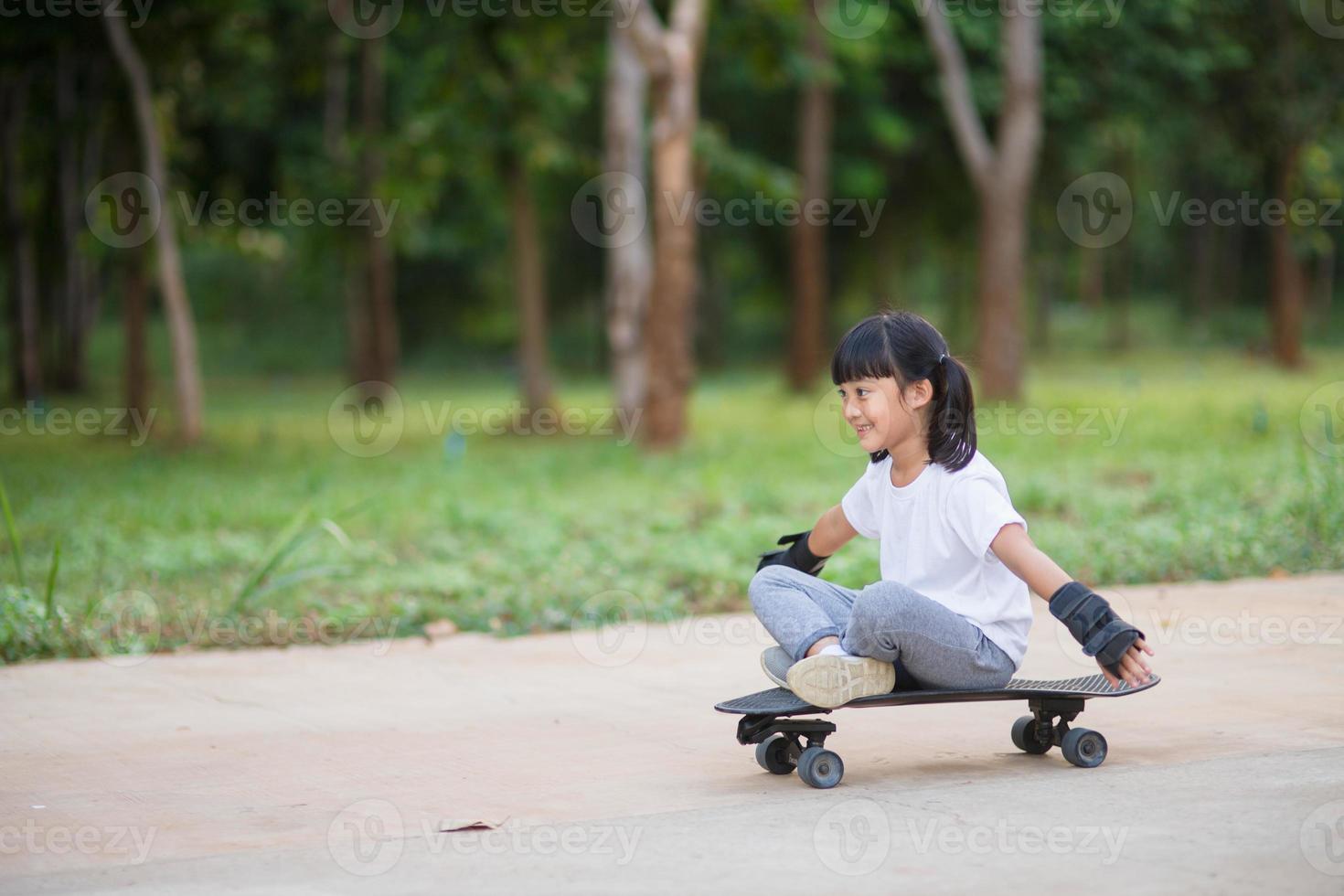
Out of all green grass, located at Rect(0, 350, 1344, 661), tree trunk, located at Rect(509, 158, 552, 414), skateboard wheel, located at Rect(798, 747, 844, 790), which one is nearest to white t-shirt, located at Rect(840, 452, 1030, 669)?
skateboard wheel, located at Rect(798, 747, 844, 790)

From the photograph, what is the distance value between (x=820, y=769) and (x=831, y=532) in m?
0.79

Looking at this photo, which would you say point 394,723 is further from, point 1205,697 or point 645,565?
point 645,565

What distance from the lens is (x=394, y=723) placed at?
18.6ft

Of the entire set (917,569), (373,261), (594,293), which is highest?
(373,261)

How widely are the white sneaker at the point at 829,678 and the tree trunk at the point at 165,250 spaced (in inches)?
547

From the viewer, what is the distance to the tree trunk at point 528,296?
20578mm

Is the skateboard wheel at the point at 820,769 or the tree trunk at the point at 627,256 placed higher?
the tree trunk at the point at 627,256

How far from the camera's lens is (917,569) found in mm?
4680

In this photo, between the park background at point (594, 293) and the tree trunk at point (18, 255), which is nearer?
the park background at point (594, 293)

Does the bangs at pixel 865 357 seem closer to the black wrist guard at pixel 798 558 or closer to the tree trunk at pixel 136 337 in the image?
the black wrist guard at pixel 798 558

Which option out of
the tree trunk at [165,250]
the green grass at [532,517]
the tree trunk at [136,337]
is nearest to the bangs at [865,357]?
the green grass at [532,517]

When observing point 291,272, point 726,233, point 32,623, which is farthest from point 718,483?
point 291,272

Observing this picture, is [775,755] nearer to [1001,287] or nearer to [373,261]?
[1001,287]

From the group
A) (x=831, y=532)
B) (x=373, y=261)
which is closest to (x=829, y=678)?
(x=831, y=532)
